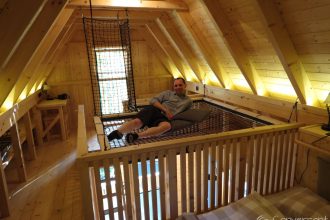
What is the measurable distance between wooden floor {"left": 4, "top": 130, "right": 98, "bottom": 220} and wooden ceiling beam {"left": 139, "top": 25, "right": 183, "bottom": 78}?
293cm

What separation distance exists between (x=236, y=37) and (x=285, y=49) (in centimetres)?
69

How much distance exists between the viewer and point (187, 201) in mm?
2252

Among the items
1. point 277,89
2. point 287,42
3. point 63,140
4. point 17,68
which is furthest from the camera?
point 63,140

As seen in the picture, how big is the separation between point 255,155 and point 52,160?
10.4 feet

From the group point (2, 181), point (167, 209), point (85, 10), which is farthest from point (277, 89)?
point (2, 181)

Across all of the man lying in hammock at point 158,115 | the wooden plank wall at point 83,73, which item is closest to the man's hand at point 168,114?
the man lying in hammock at point 158,115

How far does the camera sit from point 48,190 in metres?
2.99

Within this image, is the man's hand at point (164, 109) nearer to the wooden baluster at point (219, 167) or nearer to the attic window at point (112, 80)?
the wooden baluster at point (219, 167)

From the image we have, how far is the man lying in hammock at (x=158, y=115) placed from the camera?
2549mm

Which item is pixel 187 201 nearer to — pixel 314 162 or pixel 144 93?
pixel 314 162

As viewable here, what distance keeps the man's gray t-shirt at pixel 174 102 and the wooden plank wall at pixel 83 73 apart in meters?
2.61

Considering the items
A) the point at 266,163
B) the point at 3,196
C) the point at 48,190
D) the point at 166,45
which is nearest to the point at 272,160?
the point at 266,163

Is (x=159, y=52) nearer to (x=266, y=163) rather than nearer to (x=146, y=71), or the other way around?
(x=146, y=71)

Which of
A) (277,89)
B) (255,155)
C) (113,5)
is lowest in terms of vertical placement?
(255,155)
